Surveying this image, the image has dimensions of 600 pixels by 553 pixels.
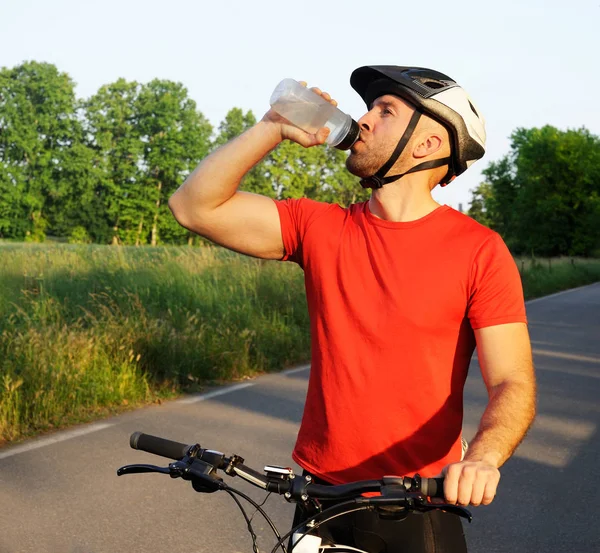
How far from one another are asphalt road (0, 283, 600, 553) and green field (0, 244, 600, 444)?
439 millimetres

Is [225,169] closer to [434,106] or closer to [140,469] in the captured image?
[434,106]

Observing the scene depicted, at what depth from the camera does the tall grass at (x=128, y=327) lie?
8039mm

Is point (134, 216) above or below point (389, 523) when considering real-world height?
below

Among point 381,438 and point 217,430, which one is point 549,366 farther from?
point 381,438

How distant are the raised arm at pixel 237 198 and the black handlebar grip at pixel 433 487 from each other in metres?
1.00

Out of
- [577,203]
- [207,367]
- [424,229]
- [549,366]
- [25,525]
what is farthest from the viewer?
[577,203]

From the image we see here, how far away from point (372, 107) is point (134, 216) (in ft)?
250

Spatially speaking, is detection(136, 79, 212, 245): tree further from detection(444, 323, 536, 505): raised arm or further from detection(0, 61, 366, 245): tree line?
detection(444, 323, 536, 505): raised arm

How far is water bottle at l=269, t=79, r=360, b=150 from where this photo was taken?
8.20ft

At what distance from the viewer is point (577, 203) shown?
8706cm

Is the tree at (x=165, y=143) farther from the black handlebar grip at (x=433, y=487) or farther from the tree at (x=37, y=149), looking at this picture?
the black handlebar grip at (x=433, y=487)

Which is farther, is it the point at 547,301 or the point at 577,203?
the point at 577,203

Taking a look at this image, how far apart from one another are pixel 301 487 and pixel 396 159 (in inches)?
40.1

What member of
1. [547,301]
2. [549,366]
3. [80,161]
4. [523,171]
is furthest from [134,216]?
[549,366]
